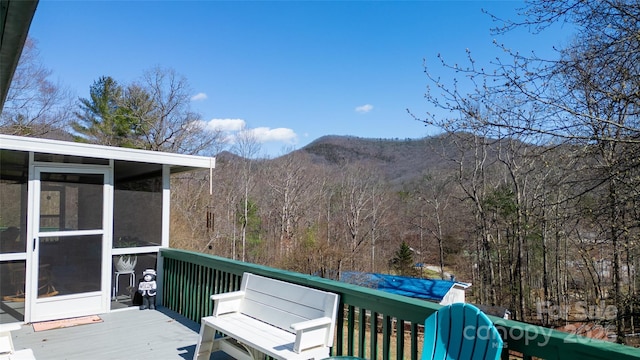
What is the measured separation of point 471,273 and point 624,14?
18.6 meters

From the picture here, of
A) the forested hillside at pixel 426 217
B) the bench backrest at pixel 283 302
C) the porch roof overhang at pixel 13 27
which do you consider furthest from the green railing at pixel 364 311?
the forested hillside at pixel 426 217

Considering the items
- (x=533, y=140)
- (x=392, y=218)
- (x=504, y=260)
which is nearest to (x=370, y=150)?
(x=392, y=218)

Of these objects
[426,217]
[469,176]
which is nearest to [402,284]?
[469,176]

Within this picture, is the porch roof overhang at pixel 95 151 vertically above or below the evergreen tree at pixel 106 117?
below

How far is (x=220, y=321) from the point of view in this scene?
3.32 m

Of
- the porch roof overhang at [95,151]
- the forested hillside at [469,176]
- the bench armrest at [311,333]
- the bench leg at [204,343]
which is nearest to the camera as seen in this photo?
the bench armrest at [311,333]

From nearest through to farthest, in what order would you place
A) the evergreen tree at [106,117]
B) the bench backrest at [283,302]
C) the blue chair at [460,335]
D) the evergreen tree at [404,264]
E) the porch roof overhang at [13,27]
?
1. the porch roof overhang at [13,27]
2. the blue chair at [460,335]
3. the bench backrest at [283,302]
4. the evergreen tree at [106,117]
5. the evergreen tree at [404,264]

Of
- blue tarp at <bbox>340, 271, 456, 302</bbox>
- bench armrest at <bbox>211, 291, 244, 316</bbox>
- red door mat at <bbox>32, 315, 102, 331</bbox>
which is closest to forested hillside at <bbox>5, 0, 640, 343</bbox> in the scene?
blue tarp at <bbox>340, 271, 456, 302</bbox>

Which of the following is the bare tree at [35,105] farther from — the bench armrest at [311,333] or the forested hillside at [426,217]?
the bench armrest at [311,333]

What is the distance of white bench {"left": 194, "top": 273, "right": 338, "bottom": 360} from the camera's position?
2.65 meters

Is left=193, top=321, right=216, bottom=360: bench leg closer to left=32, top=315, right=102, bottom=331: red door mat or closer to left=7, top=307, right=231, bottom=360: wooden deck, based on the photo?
left=7, top=307, right=231, bottom=360: wooden deck

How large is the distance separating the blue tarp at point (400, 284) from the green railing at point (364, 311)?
11282 millimetres

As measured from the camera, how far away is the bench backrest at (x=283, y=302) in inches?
110

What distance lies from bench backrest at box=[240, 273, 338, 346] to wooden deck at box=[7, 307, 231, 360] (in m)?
0.69
